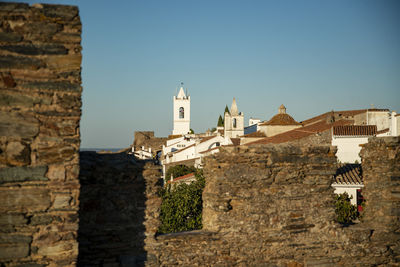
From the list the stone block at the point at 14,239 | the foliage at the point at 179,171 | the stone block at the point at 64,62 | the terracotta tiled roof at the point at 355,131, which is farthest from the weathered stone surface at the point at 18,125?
the foliage at the point at 179,171

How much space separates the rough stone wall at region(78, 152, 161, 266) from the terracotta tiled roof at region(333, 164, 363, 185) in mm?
13726

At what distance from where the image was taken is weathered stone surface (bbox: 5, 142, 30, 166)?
12.5 ft

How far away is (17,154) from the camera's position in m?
3.83

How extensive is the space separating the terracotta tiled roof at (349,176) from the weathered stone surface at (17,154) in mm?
15420

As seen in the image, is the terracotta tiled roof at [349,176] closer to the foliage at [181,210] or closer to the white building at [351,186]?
the white building at [351,186]

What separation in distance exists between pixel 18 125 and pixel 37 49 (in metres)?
0.78

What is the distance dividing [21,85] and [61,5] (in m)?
0.91

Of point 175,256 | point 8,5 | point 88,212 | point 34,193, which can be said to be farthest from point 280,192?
point 8,5

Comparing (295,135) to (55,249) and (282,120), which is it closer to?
(282,120)

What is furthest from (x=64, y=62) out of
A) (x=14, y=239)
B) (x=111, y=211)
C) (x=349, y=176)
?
(x=349, y=176)

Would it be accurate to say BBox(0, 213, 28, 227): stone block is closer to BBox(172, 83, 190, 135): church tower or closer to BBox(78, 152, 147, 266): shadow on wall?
BBox(78, 152, 147, 266): shadow on wall

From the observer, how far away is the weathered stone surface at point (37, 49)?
384 cm

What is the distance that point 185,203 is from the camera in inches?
789

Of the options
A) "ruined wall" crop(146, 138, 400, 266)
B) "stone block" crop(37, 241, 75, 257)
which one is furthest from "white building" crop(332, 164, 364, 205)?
"stone block" crop(37, 241, 75, 257)
